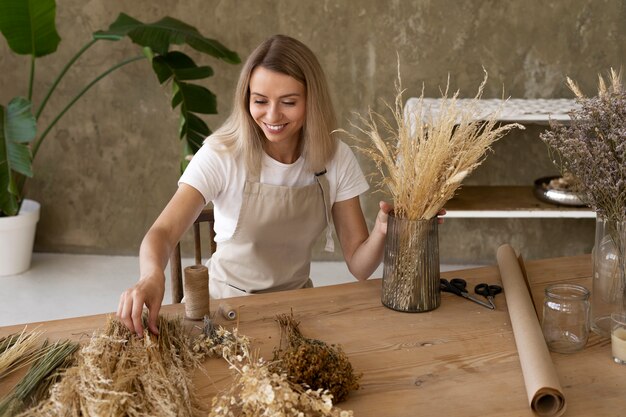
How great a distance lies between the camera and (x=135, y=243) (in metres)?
4.77

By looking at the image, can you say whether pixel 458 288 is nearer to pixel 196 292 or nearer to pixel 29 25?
pixel 196 292

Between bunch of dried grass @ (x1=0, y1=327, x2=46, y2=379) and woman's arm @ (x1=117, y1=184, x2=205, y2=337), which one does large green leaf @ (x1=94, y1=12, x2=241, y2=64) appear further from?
bunch of dried grass @ (x1=0, y1=327, x2=46, y2=379)

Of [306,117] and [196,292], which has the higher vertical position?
[306,117]

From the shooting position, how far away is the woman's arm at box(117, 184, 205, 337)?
1.64 m

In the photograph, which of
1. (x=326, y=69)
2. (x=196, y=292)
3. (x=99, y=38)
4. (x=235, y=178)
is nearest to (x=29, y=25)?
(x=99, y=38)

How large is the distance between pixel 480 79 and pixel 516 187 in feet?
2.12

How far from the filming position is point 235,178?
2.32m

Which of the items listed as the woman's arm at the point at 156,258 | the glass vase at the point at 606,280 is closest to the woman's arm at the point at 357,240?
the woman's arm at the point at 156,258

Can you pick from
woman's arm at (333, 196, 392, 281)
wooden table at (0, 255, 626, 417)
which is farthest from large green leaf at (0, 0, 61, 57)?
wooden table at (0, 255, 626, 417)

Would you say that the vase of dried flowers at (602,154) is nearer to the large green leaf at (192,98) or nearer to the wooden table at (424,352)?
the wooden table at (424,352)

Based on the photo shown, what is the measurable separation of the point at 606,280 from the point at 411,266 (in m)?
0.47

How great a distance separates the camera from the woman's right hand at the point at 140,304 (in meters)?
1.63

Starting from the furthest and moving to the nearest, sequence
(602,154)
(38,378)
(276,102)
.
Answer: (276,102)
(602,154)
(38,378)

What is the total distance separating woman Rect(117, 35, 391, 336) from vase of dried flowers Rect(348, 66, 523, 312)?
0.71 ft
